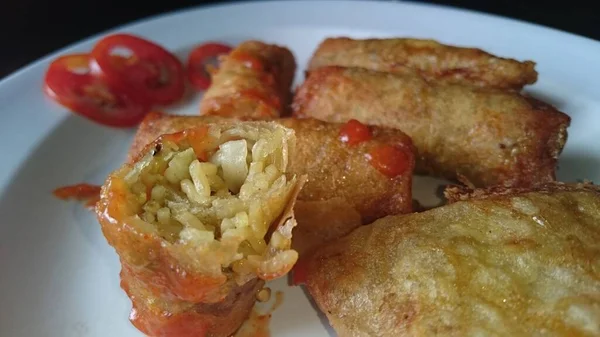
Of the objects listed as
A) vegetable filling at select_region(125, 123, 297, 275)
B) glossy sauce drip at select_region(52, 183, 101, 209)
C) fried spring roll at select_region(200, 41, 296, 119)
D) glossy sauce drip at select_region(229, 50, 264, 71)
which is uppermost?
vegetable filling at select_region(125, 123, 297, 275)

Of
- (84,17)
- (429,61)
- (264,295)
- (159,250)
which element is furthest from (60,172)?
(84,17)

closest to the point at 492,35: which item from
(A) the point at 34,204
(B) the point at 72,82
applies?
(B) the point at 72,82

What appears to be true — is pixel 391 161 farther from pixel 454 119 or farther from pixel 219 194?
pixel 219 194

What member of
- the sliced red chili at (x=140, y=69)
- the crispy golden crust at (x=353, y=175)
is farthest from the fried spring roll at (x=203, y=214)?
the sliced red chili at (x=140, y=69)

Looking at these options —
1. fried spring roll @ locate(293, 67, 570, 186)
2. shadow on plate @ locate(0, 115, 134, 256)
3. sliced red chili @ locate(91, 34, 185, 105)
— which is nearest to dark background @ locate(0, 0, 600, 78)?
sliced red chili @ locate(91, 34, 185, 105)

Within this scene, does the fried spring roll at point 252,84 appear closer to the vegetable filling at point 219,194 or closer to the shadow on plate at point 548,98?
the vegetable filling at point 219,194

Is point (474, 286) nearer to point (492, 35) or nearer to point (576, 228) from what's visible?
point (576, 228)

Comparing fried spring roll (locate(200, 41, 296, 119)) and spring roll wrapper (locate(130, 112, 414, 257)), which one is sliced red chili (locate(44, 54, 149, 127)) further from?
spring roll wrapper (locate(130, 112, 414, 257))
